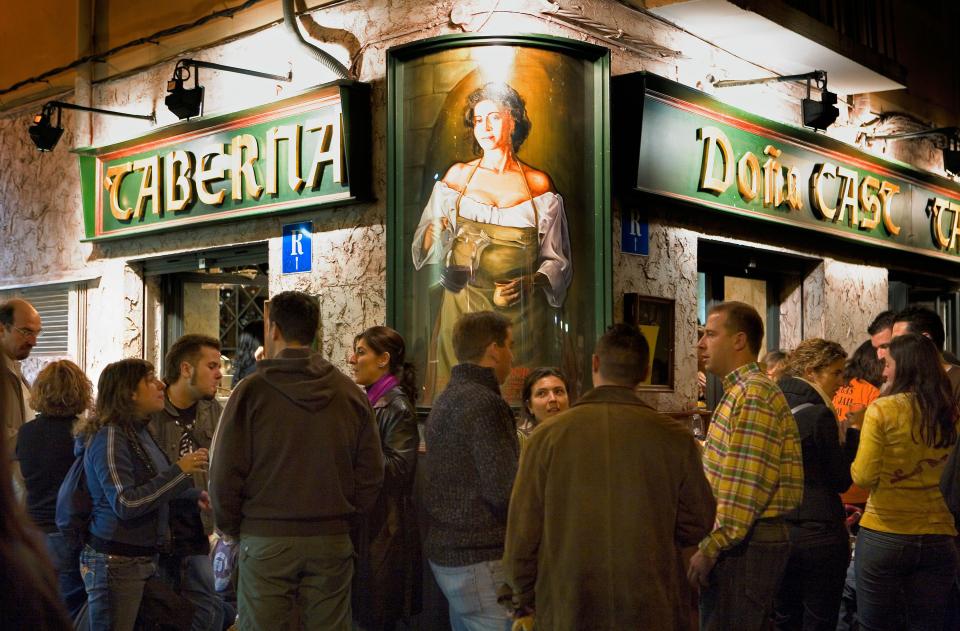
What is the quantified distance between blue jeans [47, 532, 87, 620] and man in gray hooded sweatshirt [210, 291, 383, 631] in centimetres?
132

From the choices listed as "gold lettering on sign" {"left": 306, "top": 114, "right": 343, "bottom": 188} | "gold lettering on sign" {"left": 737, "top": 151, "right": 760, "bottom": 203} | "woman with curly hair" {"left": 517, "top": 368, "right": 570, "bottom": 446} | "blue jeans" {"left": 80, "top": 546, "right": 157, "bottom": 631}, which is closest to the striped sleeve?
"blue jeans" {"left": 80, "top": 546, "right": 157, "bottom": 631}

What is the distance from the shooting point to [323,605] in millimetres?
4570

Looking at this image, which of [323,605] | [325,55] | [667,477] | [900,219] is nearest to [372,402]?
[323,605]

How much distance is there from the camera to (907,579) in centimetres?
547

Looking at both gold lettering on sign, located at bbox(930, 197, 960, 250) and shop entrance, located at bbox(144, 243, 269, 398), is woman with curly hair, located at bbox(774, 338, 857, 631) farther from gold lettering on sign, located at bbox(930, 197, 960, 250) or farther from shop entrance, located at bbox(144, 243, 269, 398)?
gold lettering on sign, located at bbox(930, 197, 960, 250)

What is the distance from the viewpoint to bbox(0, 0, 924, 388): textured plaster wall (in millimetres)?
7430

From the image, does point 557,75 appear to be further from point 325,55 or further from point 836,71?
point 836,71

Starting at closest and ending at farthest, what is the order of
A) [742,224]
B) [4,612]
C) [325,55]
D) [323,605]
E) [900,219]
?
[4,612], [323,605], [325,55], [742,224], [900,219]

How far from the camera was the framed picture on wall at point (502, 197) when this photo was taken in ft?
22.7

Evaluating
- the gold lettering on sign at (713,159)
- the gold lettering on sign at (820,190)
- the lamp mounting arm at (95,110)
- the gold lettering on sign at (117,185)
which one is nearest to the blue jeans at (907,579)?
the gold lettering on sign at (713,159)

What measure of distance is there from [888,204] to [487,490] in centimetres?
755

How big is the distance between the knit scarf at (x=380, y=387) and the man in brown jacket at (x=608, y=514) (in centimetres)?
173

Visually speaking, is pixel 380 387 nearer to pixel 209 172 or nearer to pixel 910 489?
pixel 910 489

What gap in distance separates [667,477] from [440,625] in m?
2.75
